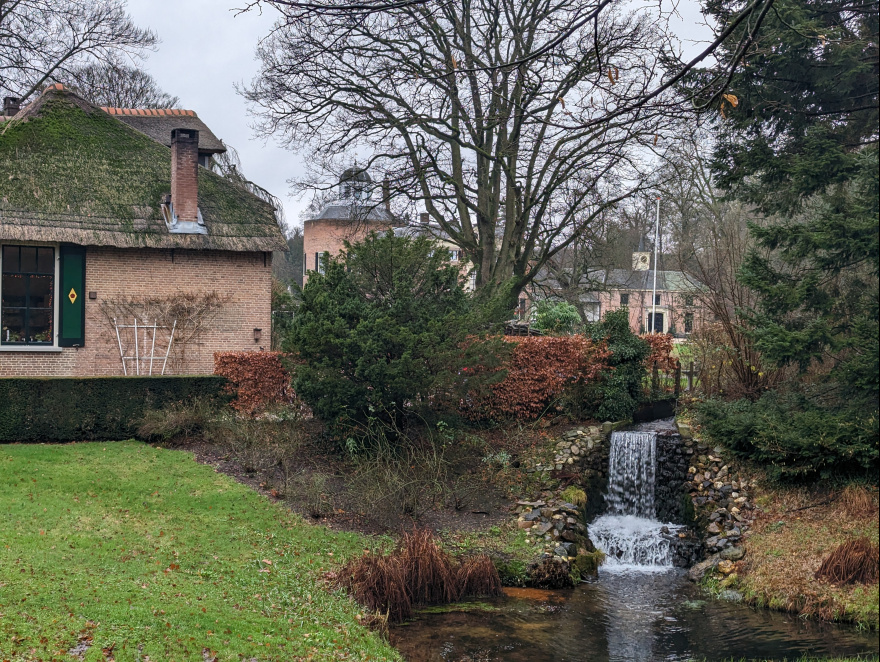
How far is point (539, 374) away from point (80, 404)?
886 centimetres

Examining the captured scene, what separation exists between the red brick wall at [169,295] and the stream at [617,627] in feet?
36.3

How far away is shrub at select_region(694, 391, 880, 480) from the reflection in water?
1761 mm

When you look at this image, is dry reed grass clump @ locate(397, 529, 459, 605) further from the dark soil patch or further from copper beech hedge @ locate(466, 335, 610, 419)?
copper beech hedge @ locate(466, 335, 610, 419)

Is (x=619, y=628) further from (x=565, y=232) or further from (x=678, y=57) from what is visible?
(x=565, y=232)

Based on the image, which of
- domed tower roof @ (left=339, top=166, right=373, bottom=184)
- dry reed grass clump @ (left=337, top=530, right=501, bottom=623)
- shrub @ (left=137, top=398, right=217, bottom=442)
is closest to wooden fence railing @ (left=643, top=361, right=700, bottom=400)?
dry reed grass clump @ (left=337, top=530, right=501, bottom=623)

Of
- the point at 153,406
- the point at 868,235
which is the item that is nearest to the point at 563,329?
the point at 153,406

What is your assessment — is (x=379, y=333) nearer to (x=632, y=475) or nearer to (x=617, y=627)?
(x=632, y=475)

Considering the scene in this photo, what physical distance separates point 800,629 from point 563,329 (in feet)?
39.5

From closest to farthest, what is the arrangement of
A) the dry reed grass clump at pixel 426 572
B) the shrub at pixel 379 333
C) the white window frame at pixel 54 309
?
1. the dry reed grass clump at pixel 426 572
2. the shrub at pixel 379 333
3. the white window frame at pixel 54 309

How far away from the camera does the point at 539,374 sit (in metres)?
15.4

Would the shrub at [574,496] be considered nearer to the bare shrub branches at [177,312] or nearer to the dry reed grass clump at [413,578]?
the dry reed grass clump at [413,578]

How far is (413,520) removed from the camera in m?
11.3

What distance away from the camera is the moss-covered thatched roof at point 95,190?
16.8 metres

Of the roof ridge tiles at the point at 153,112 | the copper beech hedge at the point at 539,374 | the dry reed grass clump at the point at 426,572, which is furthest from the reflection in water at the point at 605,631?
the roof ridge tiles at the point at 153,112
